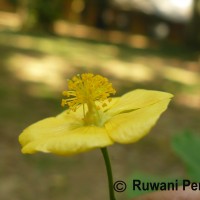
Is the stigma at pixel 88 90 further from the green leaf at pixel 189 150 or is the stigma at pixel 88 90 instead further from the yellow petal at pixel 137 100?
the green leaf at pixel 189 150

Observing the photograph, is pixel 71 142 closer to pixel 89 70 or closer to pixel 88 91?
pixel 88 91

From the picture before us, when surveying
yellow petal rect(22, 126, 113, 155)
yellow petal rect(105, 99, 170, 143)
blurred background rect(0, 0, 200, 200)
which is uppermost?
yellow petal rect(105, 99, 170, 143)

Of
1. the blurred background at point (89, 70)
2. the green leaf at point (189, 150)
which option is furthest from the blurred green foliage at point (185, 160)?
the blurred background at point (89, 70)

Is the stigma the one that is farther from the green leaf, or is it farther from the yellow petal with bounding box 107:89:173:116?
the green leaf

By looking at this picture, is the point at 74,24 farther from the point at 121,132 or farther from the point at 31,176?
the point at 121,132

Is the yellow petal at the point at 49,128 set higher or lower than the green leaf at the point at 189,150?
higher
